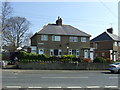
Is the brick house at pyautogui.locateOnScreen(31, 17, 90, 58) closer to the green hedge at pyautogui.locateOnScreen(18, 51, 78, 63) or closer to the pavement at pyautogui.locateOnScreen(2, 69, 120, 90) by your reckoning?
the green hedge at pyautogui.locateOnScreen(18, 51, 78, 63)

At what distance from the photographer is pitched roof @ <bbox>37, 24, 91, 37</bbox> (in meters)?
37.5

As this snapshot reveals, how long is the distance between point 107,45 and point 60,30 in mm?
15720

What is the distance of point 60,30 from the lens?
128ft

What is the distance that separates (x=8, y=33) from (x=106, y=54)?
2465cm

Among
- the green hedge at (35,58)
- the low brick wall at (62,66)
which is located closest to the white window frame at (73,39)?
the green hedge at (35,58)

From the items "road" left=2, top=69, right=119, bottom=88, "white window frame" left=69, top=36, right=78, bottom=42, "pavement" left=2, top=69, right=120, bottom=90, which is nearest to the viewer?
"pavement" left=2, top=69, right=120, bottom=90

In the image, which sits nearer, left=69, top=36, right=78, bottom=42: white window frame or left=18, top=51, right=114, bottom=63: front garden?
left=18, top=51, right=114, bottom=63: front garden

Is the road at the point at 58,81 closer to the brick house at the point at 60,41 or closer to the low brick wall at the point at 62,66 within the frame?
the low brick wall at the point at 62,66

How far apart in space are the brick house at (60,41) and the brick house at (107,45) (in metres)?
8.73

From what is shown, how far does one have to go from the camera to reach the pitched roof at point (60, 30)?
123ft

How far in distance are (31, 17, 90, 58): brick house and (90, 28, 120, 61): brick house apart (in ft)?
28.6

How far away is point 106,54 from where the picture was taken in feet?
153

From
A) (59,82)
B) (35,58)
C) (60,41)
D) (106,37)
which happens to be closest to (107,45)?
(106,37)

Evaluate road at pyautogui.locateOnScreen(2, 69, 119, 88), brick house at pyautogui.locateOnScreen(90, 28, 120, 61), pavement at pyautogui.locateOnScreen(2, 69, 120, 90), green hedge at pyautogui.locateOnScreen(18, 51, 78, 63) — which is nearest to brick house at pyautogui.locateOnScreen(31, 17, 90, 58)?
green hedge at pyautogui.locateOnScreen(18, 51, 78, 63)
